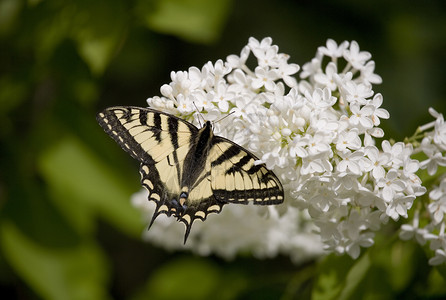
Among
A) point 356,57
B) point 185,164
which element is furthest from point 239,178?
point 356,57

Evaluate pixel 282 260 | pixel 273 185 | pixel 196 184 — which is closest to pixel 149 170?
pixel 196 184

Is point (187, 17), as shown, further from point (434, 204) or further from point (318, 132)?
point (434, 204)

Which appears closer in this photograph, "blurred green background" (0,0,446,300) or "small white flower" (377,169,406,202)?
"small white flower" (377,169,406,202)

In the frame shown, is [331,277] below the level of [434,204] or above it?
below

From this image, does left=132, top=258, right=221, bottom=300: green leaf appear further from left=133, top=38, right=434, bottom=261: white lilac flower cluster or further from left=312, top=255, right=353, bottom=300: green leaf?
left=133, top=38, right=434, bottom=261: white lilac flower cluster

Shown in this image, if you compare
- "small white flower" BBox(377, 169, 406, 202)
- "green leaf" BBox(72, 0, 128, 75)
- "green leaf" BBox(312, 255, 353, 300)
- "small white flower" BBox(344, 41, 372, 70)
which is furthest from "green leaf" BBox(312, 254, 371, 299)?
"green leaf" BBox(72, 0, 128, 75)

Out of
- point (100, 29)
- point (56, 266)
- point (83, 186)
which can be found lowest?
point (56, 266)

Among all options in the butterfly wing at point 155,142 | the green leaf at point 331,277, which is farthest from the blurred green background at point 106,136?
the butterfly wing at point 155,142

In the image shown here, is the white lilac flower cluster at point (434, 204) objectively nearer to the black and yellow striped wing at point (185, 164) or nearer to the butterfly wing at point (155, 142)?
the black and yellow striped wing at point (185, 164)
